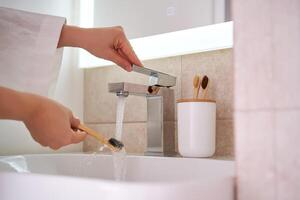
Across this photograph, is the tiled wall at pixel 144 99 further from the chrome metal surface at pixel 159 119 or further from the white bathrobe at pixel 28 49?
the white bathrobe at pixel 28 49

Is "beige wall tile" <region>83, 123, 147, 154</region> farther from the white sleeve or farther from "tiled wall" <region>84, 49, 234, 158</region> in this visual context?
the white sleeve

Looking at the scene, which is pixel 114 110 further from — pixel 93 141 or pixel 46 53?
pixel 46 53

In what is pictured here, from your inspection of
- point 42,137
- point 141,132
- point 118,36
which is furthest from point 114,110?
point 42,137

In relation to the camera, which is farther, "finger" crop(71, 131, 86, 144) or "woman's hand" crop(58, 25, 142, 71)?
"woman's hand" crop(58, 25, 142, 71)

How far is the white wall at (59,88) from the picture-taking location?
2.98ft

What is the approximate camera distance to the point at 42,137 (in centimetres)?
59

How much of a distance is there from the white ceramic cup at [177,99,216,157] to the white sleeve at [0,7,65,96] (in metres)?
0.34

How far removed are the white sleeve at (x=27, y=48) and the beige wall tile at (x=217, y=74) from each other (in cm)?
34

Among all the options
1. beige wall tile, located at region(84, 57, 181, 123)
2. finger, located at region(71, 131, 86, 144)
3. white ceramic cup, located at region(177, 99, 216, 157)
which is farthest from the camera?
beige wall tile, located at region(84, 57, 181, 123)

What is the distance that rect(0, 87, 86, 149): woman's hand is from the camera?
50 cm

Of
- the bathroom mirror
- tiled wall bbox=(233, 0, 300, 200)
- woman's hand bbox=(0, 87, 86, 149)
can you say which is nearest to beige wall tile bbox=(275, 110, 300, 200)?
tiled wall bbox=(233, 0, 300, 200)

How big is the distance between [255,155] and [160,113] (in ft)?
1.71

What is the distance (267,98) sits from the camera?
1.00ft

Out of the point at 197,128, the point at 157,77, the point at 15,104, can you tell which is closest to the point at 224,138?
the point at 197,128
